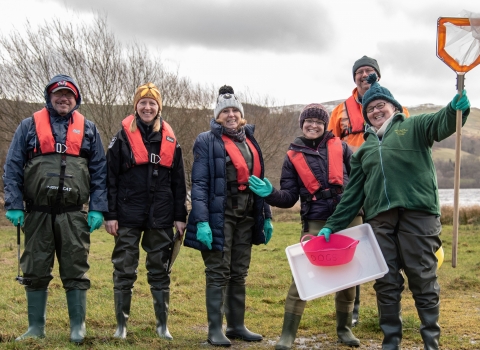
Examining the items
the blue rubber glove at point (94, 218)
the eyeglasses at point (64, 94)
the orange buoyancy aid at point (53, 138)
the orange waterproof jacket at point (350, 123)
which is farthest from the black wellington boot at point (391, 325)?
the eyeglasses at point (64, 94)

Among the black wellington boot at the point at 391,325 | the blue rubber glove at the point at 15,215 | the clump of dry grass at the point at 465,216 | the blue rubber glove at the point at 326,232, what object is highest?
the blue rubber glove at the point at 15,215

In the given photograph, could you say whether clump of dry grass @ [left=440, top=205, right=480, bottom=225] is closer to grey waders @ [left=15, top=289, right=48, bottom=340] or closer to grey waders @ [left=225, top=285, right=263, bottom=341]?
grey waders @ [left=225, top=285, right=263, bottom=341]

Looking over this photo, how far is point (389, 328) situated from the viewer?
4.18 m

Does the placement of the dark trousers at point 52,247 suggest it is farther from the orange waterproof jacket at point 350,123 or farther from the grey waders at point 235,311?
the orange waterproof jacket at point 350,123

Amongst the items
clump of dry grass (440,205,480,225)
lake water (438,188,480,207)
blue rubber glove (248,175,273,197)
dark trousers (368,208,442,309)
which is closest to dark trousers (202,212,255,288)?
blue rubber glove (248,175,273,197)

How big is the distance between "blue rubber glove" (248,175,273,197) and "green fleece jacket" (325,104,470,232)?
1.01m

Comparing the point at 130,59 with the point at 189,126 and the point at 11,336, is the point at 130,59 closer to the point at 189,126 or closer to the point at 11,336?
the point at 189,126

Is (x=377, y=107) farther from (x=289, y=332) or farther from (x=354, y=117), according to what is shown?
(x=289, y=332)

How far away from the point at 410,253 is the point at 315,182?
46.9 inches

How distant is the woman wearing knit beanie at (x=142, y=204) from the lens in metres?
5.01

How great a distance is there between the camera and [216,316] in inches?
198

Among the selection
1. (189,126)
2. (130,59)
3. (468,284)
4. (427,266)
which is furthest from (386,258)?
(189,126)

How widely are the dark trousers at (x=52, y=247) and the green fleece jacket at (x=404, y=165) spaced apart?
8.86 feet

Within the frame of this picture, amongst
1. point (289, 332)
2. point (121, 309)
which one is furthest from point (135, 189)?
point (289, 332)
